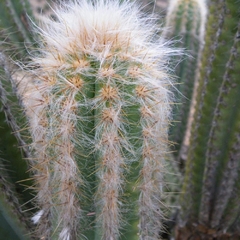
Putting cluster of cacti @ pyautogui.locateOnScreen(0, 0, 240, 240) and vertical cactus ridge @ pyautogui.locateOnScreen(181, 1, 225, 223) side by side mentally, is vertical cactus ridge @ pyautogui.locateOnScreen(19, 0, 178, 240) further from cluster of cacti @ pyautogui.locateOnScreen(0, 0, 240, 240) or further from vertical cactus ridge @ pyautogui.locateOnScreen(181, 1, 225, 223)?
vertical cactus ridge @ pyautogui.locateOnScreen(181, 1, 225, 223)

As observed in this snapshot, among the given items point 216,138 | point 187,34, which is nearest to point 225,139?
point 216,138

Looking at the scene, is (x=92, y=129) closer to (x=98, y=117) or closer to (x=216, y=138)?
(x=98, y=117)

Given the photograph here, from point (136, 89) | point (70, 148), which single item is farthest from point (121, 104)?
point (70, 148)

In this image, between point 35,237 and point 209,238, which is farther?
point 209,238

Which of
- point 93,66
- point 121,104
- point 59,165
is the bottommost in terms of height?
point 59,165

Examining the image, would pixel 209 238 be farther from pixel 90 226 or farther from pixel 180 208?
pixel 90 226

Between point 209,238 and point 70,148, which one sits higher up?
point 70,148

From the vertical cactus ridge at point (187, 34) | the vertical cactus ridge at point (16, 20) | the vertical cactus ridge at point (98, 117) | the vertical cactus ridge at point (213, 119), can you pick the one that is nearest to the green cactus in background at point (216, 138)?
the vertical cactus ridge at point (213, 119)

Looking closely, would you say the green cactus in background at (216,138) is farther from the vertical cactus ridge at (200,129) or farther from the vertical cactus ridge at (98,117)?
the vertical cactus ridge at (98,117)
